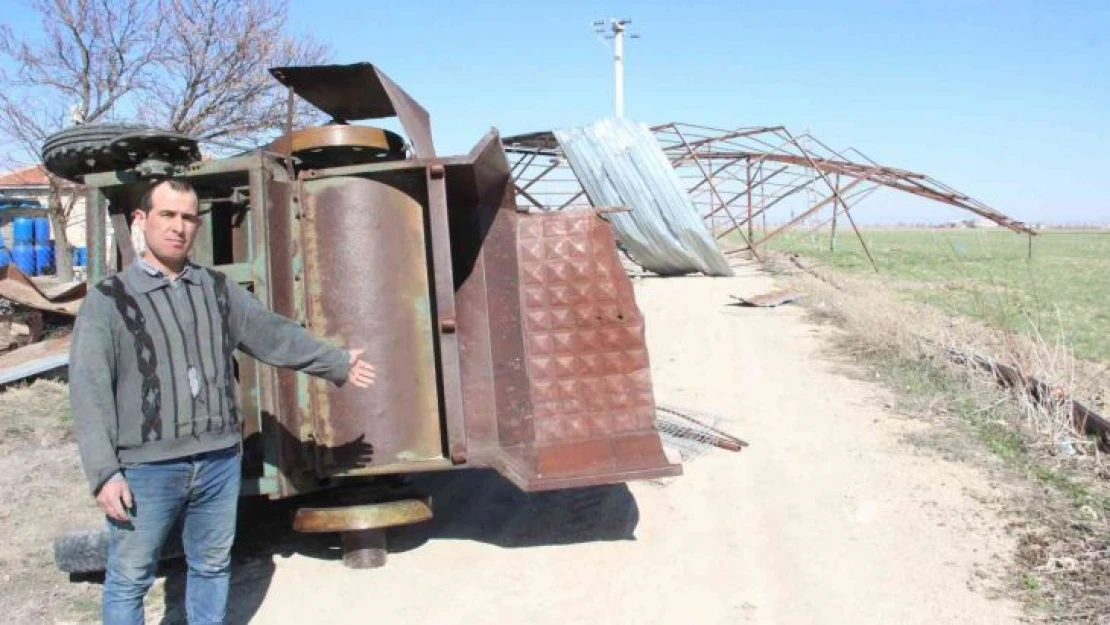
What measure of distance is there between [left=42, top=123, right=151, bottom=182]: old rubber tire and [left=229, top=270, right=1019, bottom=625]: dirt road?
6.86ft

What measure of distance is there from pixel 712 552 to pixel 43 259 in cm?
2107

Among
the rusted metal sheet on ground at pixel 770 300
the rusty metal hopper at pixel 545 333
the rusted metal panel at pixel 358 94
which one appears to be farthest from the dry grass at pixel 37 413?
the rusted metal sheet on ground at pixel 770 300

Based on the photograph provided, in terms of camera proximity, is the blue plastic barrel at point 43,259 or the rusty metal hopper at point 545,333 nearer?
the rusty metal hopper at point 545,333

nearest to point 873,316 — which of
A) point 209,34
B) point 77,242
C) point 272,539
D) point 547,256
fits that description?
point 547,256

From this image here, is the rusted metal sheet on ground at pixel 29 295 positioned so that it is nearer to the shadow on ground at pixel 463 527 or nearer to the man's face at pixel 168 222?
the shadow on ground at pixel 463 527

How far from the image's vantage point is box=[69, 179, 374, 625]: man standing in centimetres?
288

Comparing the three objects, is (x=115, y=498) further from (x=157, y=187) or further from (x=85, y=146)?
(x=85, y=146)

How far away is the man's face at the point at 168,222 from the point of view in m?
3.04

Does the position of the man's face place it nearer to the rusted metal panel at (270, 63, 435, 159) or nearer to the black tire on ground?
the rusted metal panel at (270, 63, 435, 159)

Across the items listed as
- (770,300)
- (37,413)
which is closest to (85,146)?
(37,413)

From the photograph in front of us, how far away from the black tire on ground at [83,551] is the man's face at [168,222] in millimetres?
1775

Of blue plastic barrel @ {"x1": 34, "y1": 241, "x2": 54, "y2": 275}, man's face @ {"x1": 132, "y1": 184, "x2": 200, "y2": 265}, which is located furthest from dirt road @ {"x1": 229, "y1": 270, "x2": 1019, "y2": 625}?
blue plastic barrel @ {"x1": 34, "y1": 241, "x2": 54, "y2": 275}

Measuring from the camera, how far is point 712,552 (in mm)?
4508

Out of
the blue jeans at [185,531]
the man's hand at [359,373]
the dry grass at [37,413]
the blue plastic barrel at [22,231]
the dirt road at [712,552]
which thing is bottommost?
the dirt road at [712,552]
